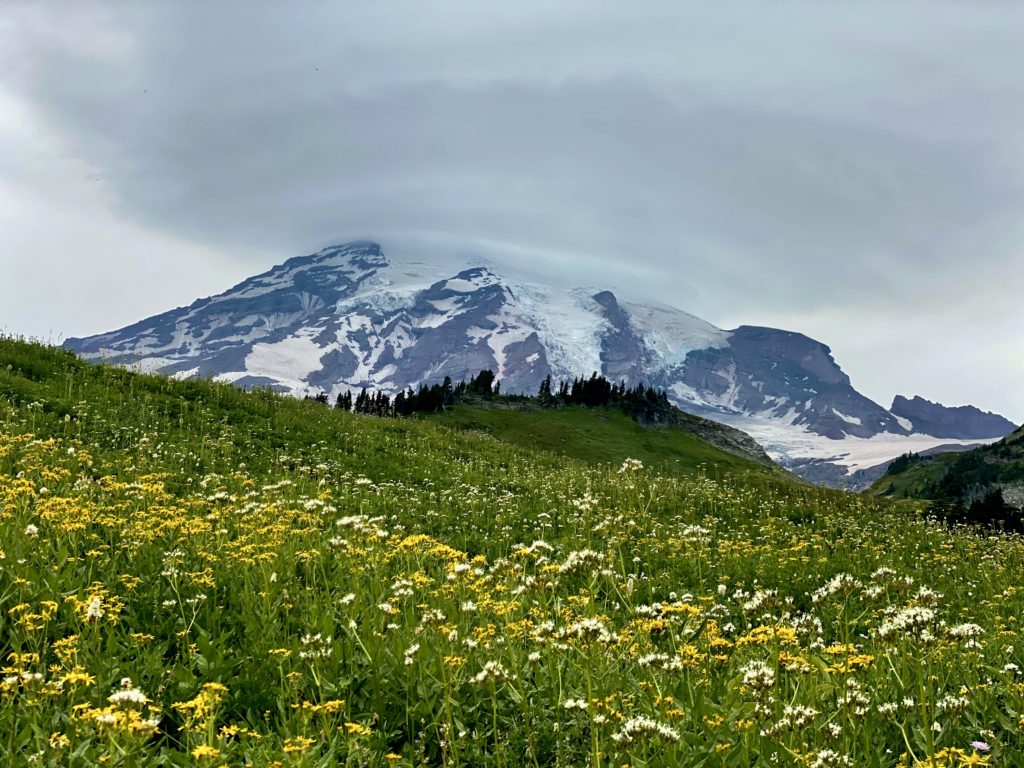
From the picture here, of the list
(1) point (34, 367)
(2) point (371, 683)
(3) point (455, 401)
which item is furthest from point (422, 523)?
(3) point (455, 401)

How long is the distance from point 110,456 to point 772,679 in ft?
52.4

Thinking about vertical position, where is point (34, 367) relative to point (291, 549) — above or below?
above

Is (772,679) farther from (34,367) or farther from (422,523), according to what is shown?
(34,367)

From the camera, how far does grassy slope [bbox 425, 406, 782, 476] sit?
77375 millimetres

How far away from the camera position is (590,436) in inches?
3423

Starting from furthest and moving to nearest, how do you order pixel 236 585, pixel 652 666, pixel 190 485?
1. pixel 190 485
2. pixel 236 585
3. pixel 652 666

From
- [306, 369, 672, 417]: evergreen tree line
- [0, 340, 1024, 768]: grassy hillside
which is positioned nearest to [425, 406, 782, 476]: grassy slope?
[306, 369, 672, 417]: evergreen tree line

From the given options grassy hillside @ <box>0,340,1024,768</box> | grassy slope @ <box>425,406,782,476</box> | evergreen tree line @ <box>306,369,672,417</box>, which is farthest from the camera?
evergreen tree line @ <box>306,369,672,417</box>

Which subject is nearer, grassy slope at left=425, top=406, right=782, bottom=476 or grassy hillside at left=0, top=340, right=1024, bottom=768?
grassy hillside at left=0, top=340, right=1024, bottom=768

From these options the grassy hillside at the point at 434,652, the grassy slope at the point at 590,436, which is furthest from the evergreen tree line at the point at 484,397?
the grassy hillside at the point at 434,652

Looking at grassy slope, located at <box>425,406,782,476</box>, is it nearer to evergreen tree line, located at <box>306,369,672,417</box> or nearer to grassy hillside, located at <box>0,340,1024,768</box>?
evergreen tree line, located at <box>306,369,672,417</box>

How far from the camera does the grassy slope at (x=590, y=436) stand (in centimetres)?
7738

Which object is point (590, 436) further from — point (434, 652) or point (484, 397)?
point (434, 652)

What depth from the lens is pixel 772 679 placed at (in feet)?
14.1
